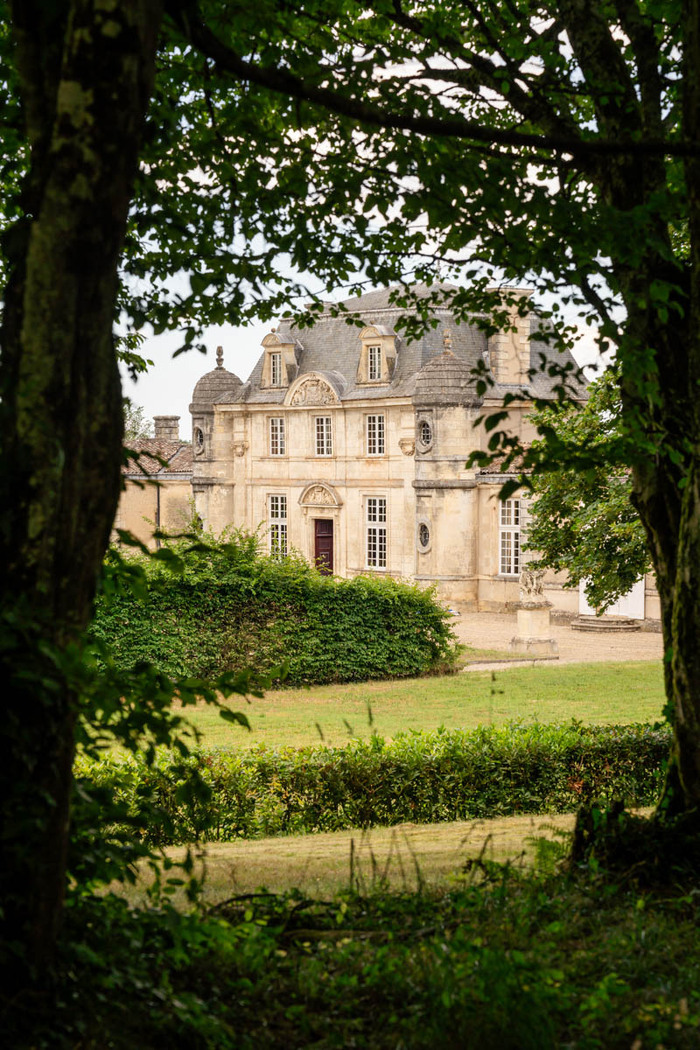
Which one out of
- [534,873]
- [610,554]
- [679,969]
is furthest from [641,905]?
[610,554]

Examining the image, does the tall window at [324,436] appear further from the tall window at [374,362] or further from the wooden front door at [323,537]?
the wooden front door at [323,537]

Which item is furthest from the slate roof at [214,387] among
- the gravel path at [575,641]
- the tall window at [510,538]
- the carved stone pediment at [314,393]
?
the gravel path at [575,641]

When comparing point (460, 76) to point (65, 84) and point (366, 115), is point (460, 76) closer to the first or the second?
point (366, 115)

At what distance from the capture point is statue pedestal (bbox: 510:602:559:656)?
27953 millimetres

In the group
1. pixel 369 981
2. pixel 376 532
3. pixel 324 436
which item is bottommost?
pixel 369 981

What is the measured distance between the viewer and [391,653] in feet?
81.4

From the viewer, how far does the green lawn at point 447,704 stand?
17.3 meters

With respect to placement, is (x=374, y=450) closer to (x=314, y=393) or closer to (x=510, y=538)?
(x=314, y=393)

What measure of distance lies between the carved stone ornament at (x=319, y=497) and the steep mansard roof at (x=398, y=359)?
13.8 ft

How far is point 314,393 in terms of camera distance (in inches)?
1715

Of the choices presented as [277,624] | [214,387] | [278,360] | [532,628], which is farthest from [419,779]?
[214,387]

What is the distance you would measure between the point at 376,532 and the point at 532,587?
49.5ft

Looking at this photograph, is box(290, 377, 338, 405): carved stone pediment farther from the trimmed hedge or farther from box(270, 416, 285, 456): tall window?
the trimmed hedge

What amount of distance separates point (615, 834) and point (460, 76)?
4.88 metres
